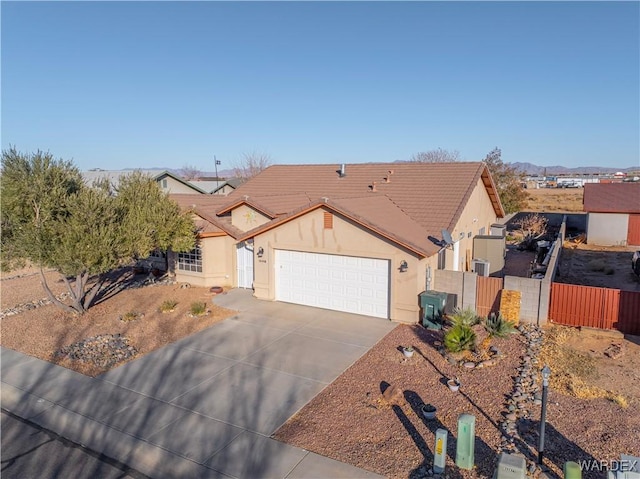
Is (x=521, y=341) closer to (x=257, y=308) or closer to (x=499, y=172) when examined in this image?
(x=257, y=308)

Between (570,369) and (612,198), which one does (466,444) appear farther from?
(612,198)

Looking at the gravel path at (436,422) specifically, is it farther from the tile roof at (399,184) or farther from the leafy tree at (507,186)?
the leafy tree at (507,186)

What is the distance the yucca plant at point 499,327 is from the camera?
1231 cm

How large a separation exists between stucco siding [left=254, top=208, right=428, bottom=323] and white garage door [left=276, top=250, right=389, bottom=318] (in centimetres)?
30

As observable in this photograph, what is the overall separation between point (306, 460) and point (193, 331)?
24.4 feet

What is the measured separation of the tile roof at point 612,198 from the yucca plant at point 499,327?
20272 millimetres

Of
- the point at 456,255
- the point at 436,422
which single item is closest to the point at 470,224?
the point at 456,255

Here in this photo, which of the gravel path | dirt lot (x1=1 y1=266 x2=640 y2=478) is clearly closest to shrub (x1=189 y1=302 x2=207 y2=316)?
dirt lot (x1=1 y1=266 x2=640 y2=478)

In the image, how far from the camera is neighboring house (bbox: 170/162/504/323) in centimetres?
1449

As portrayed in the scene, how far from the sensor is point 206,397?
976 cm

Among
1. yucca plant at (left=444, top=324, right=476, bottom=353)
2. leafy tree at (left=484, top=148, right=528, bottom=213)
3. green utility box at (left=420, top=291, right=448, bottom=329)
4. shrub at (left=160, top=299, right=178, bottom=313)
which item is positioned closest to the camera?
yucca plant at (left=444, top=324, right=476, bottom=353)

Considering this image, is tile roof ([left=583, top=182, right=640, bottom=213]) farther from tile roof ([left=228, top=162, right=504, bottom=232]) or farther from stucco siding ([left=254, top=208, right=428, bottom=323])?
stucco siding ([left=254, top=208, right=428, bottom=323])

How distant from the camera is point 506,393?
943 centimetres

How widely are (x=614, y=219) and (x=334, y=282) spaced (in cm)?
2232
